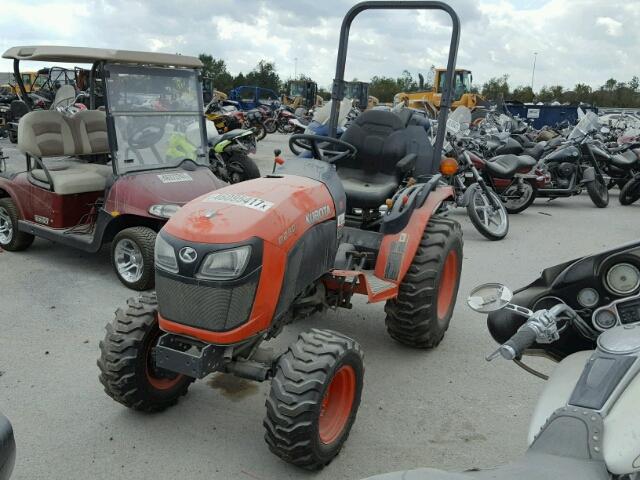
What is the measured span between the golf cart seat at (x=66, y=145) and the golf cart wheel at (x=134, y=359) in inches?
118

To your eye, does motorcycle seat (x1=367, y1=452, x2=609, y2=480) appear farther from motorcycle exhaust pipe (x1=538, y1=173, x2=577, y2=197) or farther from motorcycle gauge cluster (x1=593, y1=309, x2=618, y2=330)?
motorcycle exhaust pipe (x1=538, y1=173, x2=577, y2=197)

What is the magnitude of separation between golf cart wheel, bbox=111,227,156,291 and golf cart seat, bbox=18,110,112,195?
818 mm

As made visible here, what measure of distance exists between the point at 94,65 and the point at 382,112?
110 inches

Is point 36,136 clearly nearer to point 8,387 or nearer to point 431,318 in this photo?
point 8,387

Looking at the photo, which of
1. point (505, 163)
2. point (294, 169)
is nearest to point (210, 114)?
point (505, 163)

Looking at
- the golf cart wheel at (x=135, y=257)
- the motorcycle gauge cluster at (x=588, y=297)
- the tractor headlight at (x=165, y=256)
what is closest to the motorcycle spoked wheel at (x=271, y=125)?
the golf cart wheel at (x=135, y=257)

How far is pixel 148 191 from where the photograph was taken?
5.14 m

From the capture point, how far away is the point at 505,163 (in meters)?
8.96

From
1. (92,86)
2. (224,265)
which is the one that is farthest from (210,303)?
(92,86)

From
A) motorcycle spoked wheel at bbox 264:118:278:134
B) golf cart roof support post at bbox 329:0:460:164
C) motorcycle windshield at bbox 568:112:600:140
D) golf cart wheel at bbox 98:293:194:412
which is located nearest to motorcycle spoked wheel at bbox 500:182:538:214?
motorcycle windshield at bbox 568:112:600:140

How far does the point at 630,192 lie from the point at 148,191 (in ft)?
28.9

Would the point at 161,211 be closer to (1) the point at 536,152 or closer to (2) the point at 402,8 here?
(2) the point at 402,8

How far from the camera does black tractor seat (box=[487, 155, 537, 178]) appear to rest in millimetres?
8727

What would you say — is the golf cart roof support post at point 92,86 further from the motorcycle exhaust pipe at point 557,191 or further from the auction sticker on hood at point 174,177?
the motorcycle exhaust pipe at point 557,191
